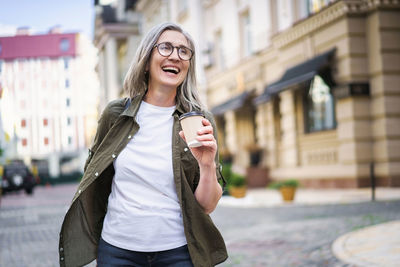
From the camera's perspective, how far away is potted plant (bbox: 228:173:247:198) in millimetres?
17750

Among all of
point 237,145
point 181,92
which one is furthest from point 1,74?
point 181,92

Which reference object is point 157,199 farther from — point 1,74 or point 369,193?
point 1,74

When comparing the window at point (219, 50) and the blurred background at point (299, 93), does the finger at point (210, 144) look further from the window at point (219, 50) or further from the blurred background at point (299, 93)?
the window at point (219, 50)

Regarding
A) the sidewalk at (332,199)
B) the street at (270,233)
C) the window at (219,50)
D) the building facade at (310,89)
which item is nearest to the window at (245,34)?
the building facade at (310,89)

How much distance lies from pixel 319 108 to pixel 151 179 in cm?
1735

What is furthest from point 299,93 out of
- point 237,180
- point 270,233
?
point 270,233

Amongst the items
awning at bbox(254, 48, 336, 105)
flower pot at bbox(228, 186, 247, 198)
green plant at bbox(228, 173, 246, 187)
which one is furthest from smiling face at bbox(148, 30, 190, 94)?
green plant at bbox(228, 173, 246, 187)

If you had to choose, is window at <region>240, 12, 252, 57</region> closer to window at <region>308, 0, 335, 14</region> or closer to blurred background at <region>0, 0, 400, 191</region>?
blurred background at <region>0, 0, 400, 191</region>

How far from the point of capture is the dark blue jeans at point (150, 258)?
7.93 feet

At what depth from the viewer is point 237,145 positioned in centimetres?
2594

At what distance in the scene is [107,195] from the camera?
269 centimetres

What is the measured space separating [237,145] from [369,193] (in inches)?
463

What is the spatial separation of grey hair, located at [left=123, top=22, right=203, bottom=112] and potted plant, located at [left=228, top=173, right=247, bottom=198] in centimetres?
1514

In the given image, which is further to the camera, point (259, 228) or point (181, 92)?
point (259, 228)
